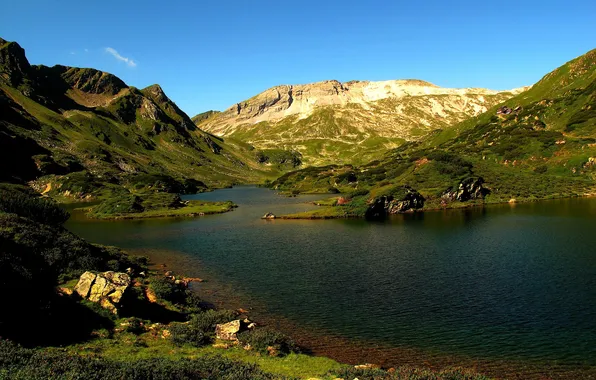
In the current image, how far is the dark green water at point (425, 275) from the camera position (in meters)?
42.2

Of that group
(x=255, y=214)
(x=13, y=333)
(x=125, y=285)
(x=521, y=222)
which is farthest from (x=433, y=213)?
(x=13, y=333)

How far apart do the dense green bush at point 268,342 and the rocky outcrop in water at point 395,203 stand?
381 ft

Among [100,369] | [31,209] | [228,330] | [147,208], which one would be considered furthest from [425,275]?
[147,208]

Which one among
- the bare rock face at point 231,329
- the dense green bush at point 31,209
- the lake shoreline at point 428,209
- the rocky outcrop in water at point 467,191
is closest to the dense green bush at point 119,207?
the lake shoreline at point 428,209

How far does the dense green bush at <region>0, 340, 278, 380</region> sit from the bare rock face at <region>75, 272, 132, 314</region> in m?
14.1

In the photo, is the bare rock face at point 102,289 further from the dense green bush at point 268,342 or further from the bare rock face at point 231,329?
the dense green bush at point 268,342

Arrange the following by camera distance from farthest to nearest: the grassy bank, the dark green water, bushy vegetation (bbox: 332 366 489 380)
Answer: the grassy bank, the dark green water, bushy vegetation (bbox: 332 366 489 380)

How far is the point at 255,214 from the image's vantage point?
168 meters

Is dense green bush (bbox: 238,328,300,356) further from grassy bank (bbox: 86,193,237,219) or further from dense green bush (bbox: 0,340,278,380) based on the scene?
grassy bank (bbox: 86,193,237,219)

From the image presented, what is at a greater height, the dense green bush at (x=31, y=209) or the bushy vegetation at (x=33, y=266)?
the dense green bush at (x=31, y=209)

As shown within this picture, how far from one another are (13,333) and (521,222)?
413 ft

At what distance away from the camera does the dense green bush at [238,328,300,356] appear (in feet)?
118

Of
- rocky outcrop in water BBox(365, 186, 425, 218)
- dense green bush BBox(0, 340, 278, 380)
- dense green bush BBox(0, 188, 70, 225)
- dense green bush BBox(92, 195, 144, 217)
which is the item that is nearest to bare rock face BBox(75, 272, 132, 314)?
dense green bush BBox(0, 340, 278, 380)

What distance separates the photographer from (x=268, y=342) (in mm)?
36562
